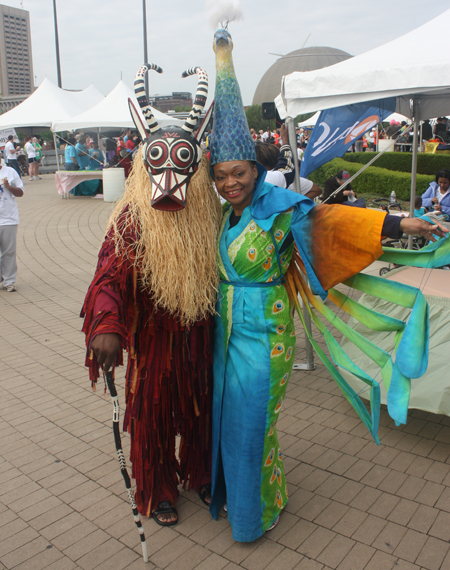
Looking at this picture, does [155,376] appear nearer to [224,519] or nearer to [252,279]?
[252,279]

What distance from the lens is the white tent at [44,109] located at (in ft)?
59.9

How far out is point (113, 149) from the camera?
753 inches

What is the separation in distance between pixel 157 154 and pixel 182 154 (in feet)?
0.35

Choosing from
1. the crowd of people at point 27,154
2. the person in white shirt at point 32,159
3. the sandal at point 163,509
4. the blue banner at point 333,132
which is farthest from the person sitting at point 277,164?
the person in white shirt at point 32,159

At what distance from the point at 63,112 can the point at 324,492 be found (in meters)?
18.9

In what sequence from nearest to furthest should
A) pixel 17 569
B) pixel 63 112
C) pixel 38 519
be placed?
pixel 17 569 → pixel 38 519 → pixel 63 112

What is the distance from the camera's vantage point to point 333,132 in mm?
4609

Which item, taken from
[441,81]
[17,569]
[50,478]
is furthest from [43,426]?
[441,81]

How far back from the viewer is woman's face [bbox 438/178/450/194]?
7137 millimetres

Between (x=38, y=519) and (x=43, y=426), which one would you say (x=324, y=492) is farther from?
(x=43, y=426)

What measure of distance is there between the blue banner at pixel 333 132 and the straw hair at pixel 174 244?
2.41 m

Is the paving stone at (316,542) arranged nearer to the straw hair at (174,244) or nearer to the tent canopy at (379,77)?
the straw hair at (174,244)

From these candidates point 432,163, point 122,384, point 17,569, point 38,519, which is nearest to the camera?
point 17,569

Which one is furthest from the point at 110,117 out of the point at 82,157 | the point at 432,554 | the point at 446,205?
the point at 432,554
